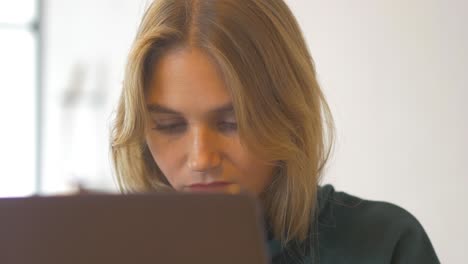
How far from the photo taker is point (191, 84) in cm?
73

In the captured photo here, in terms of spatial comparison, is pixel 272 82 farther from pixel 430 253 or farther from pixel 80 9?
pixel 80 9

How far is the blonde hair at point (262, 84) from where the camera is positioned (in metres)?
0.74

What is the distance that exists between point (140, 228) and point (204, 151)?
1.12ft

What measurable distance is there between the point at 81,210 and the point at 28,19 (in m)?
2.52

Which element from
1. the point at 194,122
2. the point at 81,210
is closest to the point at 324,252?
the point at 194,122

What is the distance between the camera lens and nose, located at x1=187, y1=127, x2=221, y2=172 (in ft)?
2.40

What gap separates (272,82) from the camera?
0.77 meters

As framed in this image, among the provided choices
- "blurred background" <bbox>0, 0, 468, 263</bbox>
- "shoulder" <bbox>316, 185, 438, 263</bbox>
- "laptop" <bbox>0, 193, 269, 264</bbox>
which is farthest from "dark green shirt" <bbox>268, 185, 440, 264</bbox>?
"blurred background" <bbox>0, 0, 468, 263</bbox>

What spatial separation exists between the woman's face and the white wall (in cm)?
79

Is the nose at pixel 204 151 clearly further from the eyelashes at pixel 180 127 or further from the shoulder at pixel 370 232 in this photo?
the shoulder at pixel 370 232

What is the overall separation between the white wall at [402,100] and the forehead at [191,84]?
865 millimetres

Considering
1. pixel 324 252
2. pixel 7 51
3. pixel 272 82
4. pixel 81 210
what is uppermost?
pixel 7 51

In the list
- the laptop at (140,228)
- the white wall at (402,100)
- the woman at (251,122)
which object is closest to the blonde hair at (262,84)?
the woman at (251,122)

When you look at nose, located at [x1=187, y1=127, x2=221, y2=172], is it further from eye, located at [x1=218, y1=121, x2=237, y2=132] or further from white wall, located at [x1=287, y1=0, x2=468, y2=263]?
white wall, located at [x1=287, y1=0, x2=468, y2=263]
